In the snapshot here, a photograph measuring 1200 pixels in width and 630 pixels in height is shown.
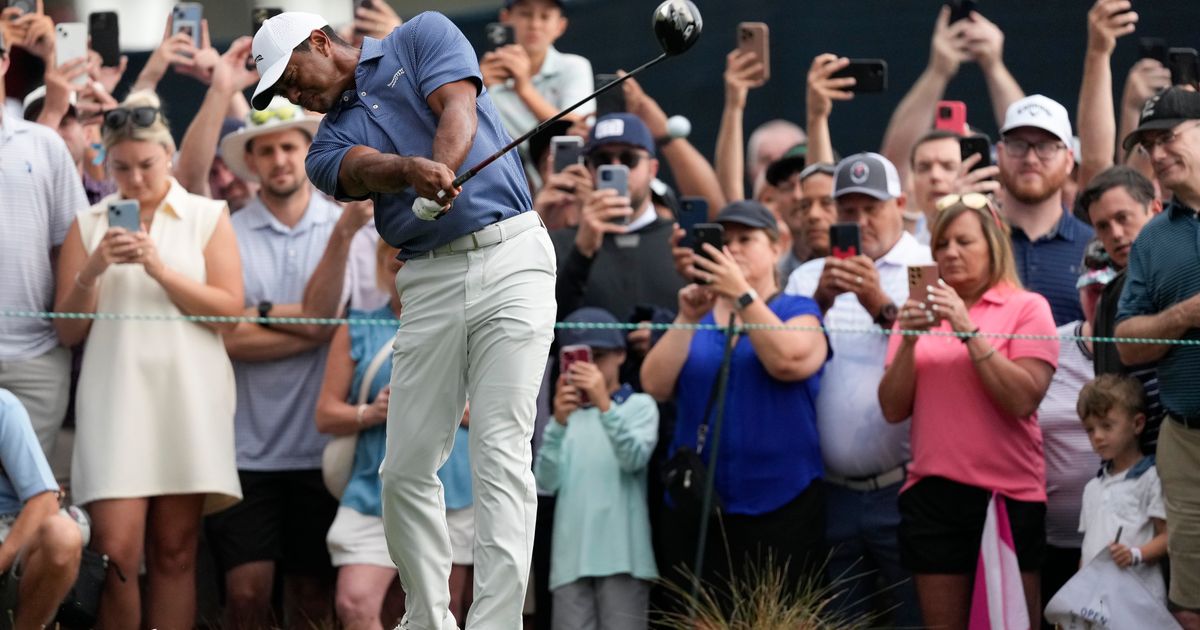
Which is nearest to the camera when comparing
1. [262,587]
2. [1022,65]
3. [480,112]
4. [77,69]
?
[480,112]

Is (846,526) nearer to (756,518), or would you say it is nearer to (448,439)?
(756,518)

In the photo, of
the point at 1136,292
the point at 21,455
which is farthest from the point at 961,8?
the point at 21,455

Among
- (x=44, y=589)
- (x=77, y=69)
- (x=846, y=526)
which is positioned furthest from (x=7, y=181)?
(x=846, y=526)

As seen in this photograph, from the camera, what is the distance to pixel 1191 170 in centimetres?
634

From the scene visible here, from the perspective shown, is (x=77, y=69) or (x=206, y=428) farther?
(x=77, y=69)

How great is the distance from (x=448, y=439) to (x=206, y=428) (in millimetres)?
2270

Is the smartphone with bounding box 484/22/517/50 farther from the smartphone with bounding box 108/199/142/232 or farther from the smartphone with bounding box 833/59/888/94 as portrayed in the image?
the smartphone with bounding box 108/199/142/232

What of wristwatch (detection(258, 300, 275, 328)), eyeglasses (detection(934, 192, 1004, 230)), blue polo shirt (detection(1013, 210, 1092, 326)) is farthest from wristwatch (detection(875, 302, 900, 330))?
wristwatch (detection(258, 300, 275, 328))

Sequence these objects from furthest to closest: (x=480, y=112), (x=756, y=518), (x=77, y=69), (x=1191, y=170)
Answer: (x=77, y=69), (x=756, y=518), (x=1191, y=170), (x=480, y=112)

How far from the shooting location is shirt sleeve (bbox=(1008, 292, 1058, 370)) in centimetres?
668

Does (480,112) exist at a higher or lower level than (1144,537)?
higher

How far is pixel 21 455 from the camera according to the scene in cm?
664

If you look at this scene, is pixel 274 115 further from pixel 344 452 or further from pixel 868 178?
pixel 868 178

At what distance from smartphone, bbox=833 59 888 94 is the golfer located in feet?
11.0
